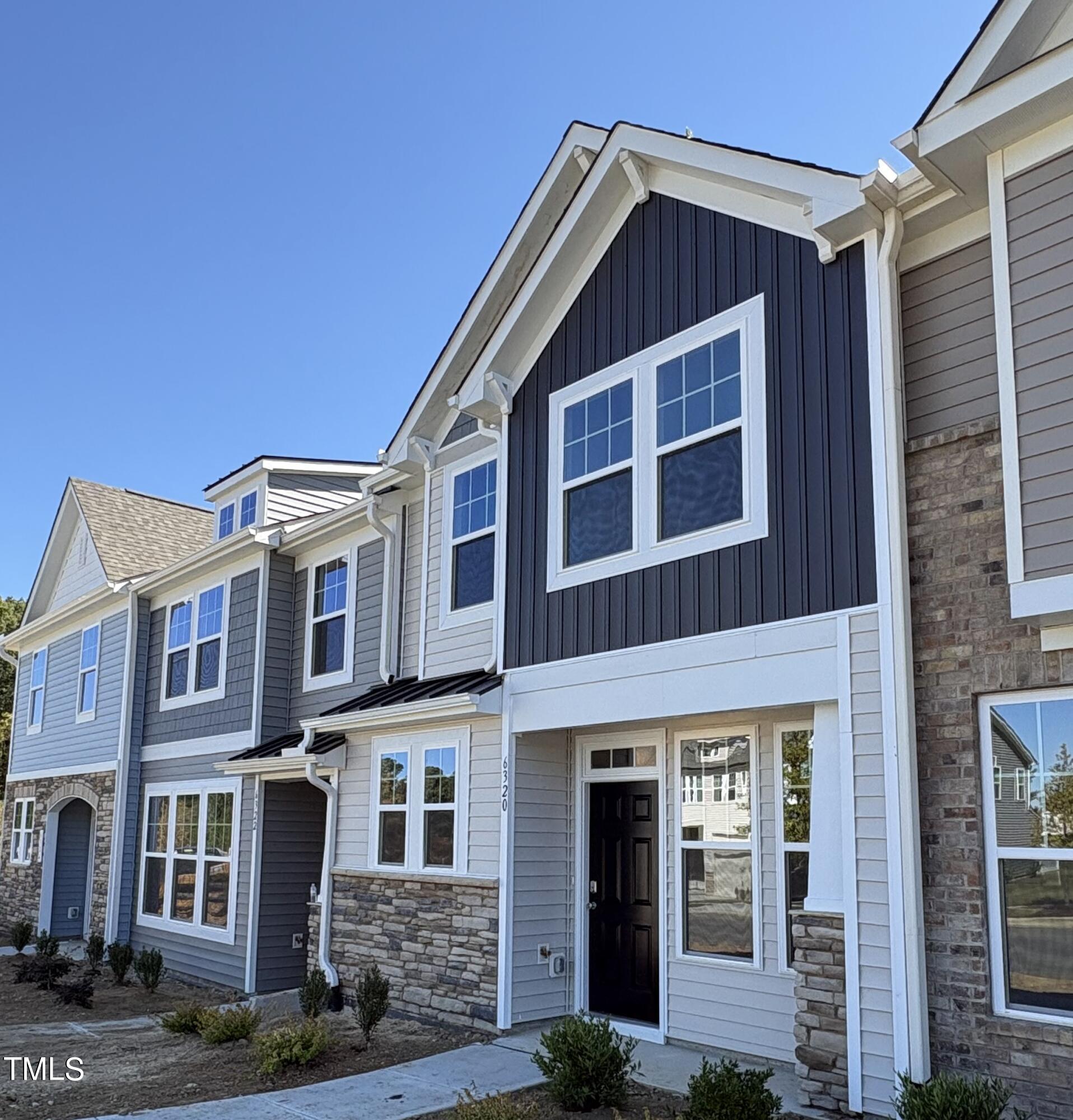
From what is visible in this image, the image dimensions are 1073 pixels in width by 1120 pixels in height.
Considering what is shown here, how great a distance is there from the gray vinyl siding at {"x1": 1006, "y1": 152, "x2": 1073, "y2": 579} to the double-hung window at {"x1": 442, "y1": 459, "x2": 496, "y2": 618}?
18.7ft

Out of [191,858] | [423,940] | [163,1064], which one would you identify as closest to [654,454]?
[423,940]

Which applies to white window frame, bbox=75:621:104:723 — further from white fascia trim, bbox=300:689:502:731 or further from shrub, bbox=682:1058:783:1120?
shrub, bbox=682:1058:783:1120

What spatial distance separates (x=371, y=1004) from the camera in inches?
374

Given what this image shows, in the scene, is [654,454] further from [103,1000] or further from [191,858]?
[191,858]

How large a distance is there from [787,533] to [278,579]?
30.5 feet

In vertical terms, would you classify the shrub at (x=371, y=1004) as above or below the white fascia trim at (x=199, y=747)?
below

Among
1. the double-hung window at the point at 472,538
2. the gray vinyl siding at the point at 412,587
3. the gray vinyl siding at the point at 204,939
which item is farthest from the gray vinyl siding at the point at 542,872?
the gray vinyl siding at the point at 204,939

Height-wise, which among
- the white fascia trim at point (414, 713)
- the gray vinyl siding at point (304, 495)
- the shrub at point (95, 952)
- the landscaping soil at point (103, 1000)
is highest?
the gray vinyl siding at point (304, 495)

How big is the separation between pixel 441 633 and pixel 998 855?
254 inches

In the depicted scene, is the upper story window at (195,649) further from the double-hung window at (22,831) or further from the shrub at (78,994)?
the double-hung window at (22,831)

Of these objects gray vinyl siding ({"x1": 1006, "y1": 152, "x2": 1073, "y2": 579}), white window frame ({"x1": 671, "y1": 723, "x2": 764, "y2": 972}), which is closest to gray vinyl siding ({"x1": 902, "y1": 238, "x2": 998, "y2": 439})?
gray vinyl siding ({"x1": 1006, "y1": 152, "x2": 1073, "y2": 579})

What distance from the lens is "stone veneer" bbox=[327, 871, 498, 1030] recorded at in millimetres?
9672

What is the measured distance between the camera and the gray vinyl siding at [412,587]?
41.4 feet

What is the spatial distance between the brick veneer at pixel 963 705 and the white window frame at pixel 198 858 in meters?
10.2
